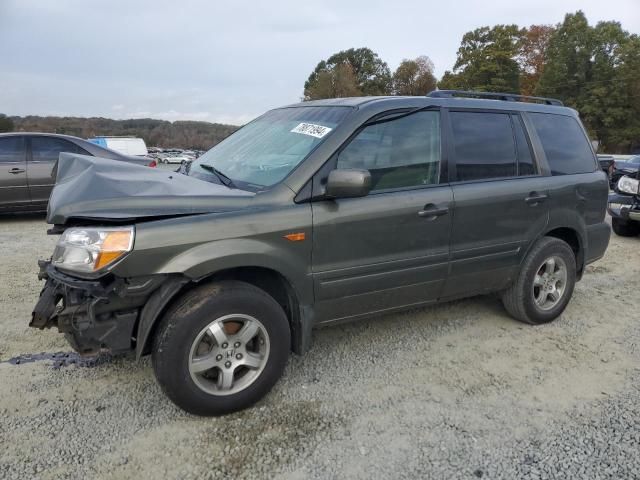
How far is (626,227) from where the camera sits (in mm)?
7906

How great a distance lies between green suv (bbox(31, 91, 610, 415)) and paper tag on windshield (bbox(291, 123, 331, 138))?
0.05 ft

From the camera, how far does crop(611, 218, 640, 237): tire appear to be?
785 centimetres

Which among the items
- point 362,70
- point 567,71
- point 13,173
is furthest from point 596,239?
point 362,70

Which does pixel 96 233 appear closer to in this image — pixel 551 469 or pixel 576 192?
pixel 551 469

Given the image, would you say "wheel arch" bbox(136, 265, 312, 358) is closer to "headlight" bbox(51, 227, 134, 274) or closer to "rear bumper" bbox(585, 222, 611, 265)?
"headlight" bbox(51, 227, 134, 274)

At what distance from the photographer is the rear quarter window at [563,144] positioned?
406cm

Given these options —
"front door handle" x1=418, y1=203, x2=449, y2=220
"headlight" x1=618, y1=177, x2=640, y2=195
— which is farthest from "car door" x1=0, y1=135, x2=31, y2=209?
"headlight" x1=618, y1=177, x2=640, y2=195

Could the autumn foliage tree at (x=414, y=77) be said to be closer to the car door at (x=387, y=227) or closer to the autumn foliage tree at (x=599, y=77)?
the autumn foliage tree at (x=599, y=77)

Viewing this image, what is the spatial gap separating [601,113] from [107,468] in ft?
170

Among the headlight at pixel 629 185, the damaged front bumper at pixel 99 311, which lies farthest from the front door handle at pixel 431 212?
the headlight at pixel 629 185

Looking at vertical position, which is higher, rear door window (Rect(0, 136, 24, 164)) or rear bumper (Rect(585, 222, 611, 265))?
Result: rear door window (Rect(0, 136, 24, 164))

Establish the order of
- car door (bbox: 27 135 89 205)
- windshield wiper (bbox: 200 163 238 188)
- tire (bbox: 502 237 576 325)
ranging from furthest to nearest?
car door (bbox: 27 135 89 205), tire (bbox: 502 237 576 325), windshield wiper (bbox: 200 163 238 188)

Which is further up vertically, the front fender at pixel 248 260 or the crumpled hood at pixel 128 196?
the crumpled hood at pixel 128 196

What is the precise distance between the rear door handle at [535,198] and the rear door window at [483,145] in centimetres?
21
